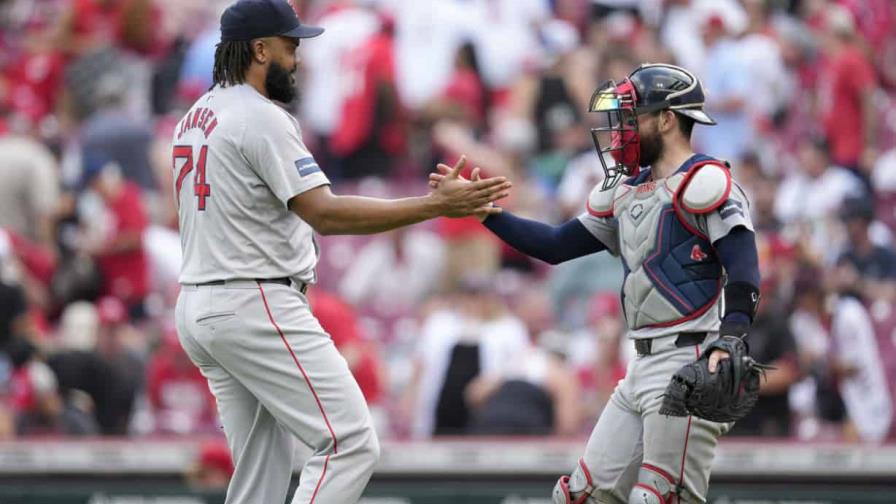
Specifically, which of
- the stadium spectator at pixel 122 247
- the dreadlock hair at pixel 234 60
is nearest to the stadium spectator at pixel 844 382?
the stadium spectator at pixel 122 247

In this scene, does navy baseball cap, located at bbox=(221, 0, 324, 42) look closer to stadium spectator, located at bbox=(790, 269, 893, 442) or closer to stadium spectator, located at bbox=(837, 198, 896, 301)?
stadium spectator, located at bbox=(790, 269, 893, 442)

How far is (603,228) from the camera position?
6004mm

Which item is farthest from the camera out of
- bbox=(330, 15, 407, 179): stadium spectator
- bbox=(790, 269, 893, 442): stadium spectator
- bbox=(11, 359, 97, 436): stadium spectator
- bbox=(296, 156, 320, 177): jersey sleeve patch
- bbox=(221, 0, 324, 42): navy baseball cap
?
bbox=(330, 15, 407, 179): stadium spectator

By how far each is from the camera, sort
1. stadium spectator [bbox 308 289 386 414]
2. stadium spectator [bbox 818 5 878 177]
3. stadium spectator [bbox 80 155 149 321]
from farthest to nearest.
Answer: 1. stadium spectator [bbox 818 5 878 177]
2. stadium spectator [bbox 80 155 149 321]
3. stadium spectator [bbox 308 289 386 414]

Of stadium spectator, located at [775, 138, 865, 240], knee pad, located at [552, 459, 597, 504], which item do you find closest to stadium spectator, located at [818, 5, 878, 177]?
stadium spectator, located at [775, 138, 865, 240]

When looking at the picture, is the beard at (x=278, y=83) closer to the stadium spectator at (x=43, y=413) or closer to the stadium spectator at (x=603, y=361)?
the stadium spectator at (x=603, y=361)

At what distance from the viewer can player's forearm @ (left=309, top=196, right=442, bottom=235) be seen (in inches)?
218

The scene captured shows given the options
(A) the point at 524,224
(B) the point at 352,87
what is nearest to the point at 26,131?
(B) the point at 352,87

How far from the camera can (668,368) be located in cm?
568

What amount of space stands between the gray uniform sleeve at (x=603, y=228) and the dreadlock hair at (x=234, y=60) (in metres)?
1.37

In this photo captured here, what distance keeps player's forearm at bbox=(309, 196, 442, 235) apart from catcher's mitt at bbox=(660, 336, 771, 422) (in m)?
1.02

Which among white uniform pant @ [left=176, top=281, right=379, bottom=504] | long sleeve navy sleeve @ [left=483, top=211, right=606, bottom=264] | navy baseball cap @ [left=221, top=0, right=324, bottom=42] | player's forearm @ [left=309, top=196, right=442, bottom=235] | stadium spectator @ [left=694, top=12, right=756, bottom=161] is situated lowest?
stadium spectator @ [left=694, top=12, right=756, bottom=161]

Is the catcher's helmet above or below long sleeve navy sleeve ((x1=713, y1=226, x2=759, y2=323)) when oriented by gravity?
above

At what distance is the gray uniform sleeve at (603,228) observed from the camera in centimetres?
600
